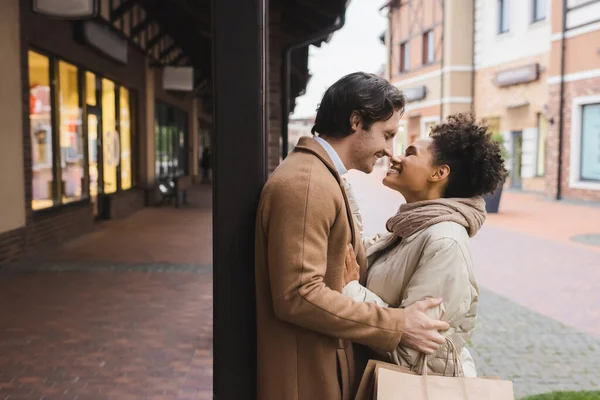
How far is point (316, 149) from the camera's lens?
1.92m

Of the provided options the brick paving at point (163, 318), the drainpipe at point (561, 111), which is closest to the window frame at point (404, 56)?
the drainpipe at point (561, 111)

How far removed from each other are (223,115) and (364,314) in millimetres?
720

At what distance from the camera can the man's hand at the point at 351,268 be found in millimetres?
1979

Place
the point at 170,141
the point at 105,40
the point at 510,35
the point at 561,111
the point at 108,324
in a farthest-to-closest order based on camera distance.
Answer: the point at 510,35 < the point at 170,141 < the point at 561,111 < the point at 105,40 < the point at 108,324

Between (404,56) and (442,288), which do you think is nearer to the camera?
(442,288)

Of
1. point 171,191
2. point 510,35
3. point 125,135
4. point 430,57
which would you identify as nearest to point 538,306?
point 125,135

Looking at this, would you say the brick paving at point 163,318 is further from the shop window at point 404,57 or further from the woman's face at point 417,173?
the shop window at point 404,57

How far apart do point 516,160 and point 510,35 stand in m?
5.03

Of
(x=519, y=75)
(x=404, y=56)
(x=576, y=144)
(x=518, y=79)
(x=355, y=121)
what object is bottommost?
(x=355, y=121)

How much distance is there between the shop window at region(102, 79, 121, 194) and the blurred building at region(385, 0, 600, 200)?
932 centimetres

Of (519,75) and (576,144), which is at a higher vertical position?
(519,75)

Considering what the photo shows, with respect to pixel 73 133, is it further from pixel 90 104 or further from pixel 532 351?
pixel 532 351

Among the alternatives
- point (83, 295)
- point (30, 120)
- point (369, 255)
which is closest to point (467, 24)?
point (30, 120)

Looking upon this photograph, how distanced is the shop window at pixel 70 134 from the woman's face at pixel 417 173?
Result: 9697 mm
